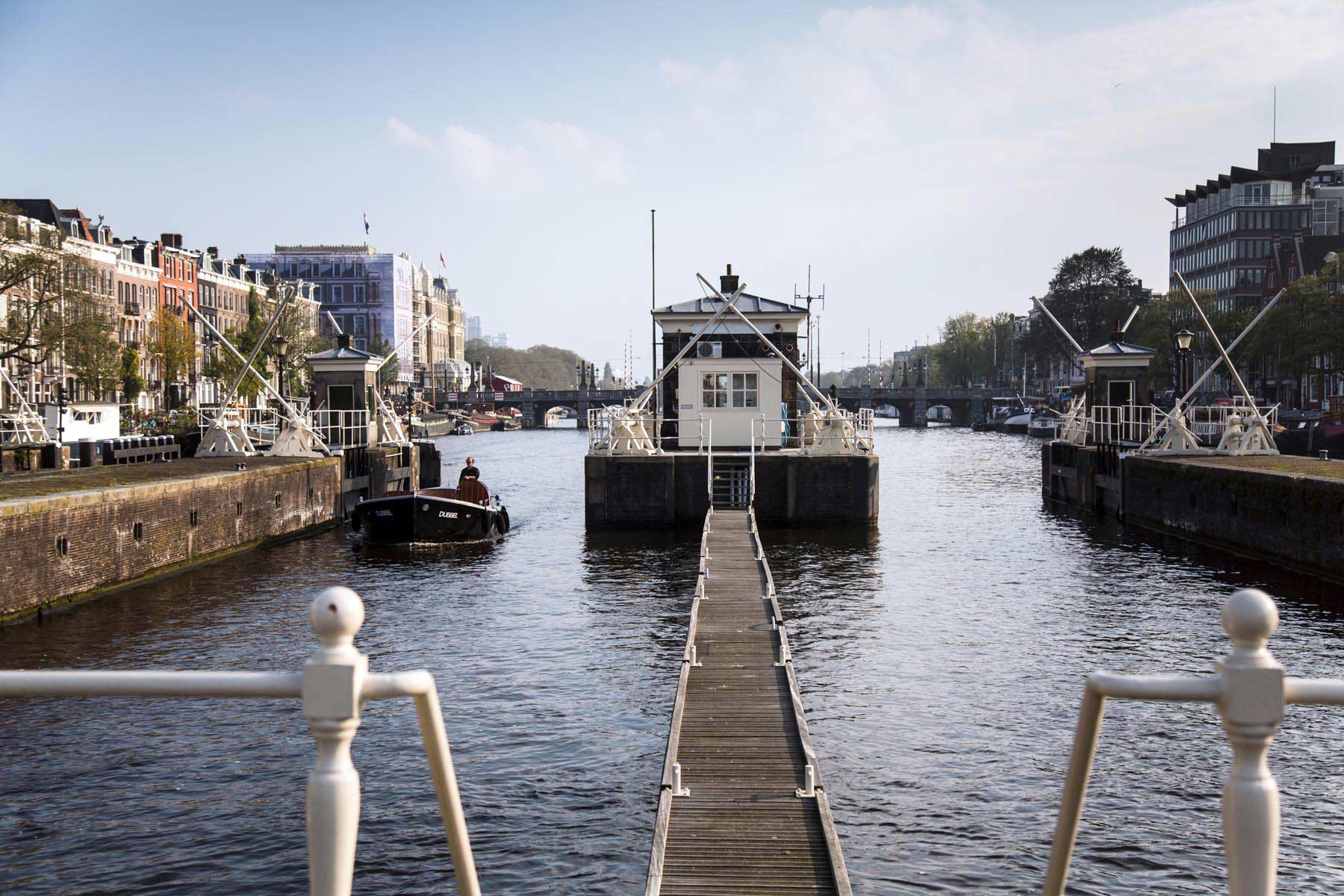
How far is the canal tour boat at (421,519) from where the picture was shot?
3766 centimetres

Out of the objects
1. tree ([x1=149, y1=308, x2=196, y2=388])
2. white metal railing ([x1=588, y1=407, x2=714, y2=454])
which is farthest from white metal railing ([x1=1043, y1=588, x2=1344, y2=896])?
tree ([x1=149, y1=308, x2=196, y2=388])

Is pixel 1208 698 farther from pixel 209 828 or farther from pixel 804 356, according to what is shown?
pixel 804 356

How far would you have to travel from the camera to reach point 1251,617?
3.50 metres

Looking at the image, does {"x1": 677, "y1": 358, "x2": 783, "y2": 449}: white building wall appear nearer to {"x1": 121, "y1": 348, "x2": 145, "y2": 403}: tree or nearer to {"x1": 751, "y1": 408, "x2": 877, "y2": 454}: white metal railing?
{"x1": 751, "y1": 408, "x2": 877, "y2": 454}: white metal railing

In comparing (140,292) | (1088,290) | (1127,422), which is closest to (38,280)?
(140,292)

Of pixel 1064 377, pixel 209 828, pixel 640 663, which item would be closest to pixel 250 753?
pixel 209 828

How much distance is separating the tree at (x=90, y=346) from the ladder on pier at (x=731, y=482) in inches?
1306

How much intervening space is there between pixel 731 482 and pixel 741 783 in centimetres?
2975

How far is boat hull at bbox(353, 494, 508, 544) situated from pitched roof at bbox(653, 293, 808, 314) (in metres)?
12.3

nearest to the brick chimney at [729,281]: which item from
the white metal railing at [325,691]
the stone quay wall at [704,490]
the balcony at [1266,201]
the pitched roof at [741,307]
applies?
the pitched roof at [741,307]

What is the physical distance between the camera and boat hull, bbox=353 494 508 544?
1483 inches

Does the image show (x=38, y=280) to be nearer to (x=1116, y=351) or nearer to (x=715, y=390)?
(x=715, y=390)

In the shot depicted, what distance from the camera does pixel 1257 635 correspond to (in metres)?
3.54

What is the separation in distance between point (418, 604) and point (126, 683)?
2447cm
